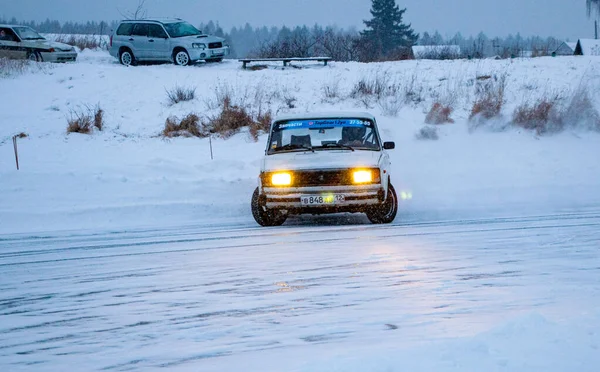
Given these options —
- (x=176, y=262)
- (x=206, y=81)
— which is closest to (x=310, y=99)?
(x=206, y=81)

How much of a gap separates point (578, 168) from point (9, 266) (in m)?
13.4

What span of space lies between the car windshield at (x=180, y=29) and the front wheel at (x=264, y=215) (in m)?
Result: 20.9

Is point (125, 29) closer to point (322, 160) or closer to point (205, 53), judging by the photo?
point (205, 53)

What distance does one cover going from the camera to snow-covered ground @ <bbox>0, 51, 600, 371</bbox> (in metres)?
5.48

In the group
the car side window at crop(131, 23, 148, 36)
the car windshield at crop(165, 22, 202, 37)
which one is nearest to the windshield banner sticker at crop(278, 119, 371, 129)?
the car windshield at crop(165, 22, 202, 37)

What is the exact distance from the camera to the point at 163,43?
3173 cm

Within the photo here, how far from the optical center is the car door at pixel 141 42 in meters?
32.2

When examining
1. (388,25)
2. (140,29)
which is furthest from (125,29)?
(388,25)

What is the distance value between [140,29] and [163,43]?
1.45m

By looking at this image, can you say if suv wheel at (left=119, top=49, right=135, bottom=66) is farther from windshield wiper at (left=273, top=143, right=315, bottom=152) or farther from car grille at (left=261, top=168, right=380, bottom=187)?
car grille at (left=261, top=168, right=380, bottom=187)

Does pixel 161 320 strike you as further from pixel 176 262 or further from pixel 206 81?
pixel 206 81

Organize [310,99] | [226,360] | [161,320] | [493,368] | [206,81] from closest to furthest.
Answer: [493,368] < [226,360] < [161,320] < [310,99] < [206,81]


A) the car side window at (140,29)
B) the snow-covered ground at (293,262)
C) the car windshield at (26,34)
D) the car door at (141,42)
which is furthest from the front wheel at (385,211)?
the car windshield at (26,34)

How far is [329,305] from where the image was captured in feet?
22.1
